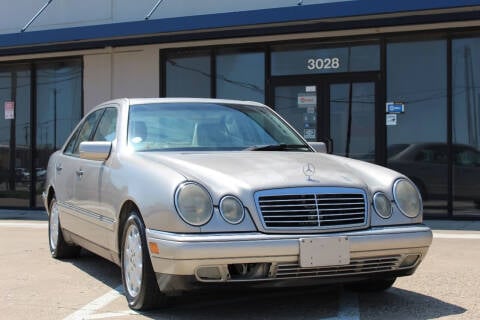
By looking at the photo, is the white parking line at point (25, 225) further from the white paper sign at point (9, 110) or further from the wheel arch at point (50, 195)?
the white paper sign at point (9, 110)

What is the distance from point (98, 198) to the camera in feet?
18.0

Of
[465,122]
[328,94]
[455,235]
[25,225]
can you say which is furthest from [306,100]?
[25,225]

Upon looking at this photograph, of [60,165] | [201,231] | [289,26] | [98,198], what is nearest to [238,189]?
[201,231]

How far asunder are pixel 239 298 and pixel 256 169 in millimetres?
1166

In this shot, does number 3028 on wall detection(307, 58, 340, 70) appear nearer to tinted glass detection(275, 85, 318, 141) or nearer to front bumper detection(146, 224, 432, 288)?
tinted glass detection(275, 85, 318, 141)

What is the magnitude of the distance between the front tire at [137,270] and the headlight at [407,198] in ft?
5.87

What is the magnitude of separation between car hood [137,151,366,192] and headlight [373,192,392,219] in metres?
0.13

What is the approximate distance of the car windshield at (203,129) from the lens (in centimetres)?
536

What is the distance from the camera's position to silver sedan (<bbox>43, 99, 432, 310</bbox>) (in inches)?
164

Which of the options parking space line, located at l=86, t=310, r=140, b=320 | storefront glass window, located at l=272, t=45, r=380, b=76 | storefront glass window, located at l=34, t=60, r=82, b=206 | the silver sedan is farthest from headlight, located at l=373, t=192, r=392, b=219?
storefront glass window, located at l=34, t=60, r=82, b=206

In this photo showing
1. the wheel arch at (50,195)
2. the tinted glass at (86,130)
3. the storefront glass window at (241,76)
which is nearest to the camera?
the tinted glass at (86,130)

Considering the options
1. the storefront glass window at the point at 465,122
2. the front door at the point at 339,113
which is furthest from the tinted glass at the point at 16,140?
the storefront glass window at the point at 465,122

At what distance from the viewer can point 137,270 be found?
15.3 ft

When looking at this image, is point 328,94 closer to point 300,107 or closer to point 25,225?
point 300,107
